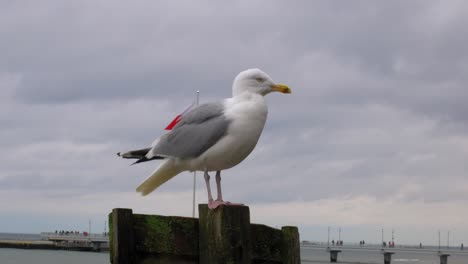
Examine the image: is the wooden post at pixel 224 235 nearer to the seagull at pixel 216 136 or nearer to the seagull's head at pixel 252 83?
the seagull at pixel 216 136

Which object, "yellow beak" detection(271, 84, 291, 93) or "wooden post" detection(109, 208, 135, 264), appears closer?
"wooden post" detection(109, 208, 135, 264)

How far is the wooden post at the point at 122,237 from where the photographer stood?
6008 mm

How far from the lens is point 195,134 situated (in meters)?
7.12

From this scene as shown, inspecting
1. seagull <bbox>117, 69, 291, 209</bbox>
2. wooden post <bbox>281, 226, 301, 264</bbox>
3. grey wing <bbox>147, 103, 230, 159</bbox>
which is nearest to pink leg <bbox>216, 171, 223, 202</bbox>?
seagull <bbox>117, 69, 291, 209</bbox>

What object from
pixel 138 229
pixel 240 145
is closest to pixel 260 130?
pixel 240 145

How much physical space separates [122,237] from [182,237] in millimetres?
469

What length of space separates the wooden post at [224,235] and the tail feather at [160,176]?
1.26 meters

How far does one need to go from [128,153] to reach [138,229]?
3.79 feet

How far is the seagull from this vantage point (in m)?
→ 6.96

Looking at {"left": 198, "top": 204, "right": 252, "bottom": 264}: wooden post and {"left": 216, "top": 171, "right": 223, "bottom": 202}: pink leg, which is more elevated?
{"left": 216, "top": 171, "right": 223, "bottom": 202}: pink leg

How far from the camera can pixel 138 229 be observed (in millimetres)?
6102

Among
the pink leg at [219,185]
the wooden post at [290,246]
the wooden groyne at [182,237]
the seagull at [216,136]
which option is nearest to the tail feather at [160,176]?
→ the seagull at [216,136]

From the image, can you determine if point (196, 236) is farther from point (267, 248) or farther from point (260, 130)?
point (260, 130)

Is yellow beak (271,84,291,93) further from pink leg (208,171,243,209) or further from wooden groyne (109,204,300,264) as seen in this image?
wooden groyne (109,204,300,264)
